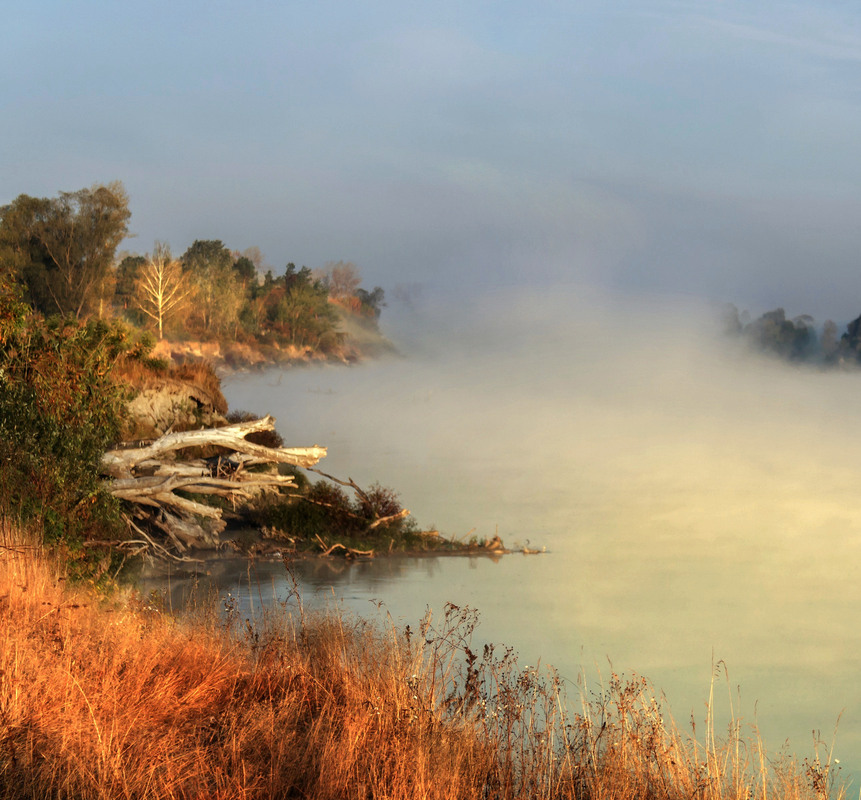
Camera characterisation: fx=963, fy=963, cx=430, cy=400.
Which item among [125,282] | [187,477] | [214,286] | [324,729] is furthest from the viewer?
[214,286]

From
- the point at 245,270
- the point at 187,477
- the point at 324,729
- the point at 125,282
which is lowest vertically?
the point at 187,477

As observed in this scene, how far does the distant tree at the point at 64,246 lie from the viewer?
4547cm

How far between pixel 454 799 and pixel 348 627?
2858mm

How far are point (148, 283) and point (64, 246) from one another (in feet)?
14.3

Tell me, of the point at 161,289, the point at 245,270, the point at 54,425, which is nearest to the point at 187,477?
the point at 54,425

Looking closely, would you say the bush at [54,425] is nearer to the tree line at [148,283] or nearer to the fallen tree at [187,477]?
the fallen tree at [187,477]

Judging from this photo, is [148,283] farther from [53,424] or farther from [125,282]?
[53,424]

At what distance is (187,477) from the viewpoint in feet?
50.9

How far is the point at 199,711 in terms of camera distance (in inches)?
227

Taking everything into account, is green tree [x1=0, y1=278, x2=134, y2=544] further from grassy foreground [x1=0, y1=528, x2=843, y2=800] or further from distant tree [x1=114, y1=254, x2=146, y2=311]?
distant tree [x1=114, y1=254, x2=146, y2=311]

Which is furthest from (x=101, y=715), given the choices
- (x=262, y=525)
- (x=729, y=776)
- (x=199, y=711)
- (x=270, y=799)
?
(x=262, y=525)

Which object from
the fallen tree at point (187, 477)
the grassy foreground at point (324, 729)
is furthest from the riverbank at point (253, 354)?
the grassy foreground at point (324, 729)

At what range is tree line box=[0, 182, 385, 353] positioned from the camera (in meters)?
45.9

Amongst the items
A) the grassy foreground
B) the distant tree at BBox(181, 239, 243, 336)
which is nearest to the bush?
the grassy foreground
